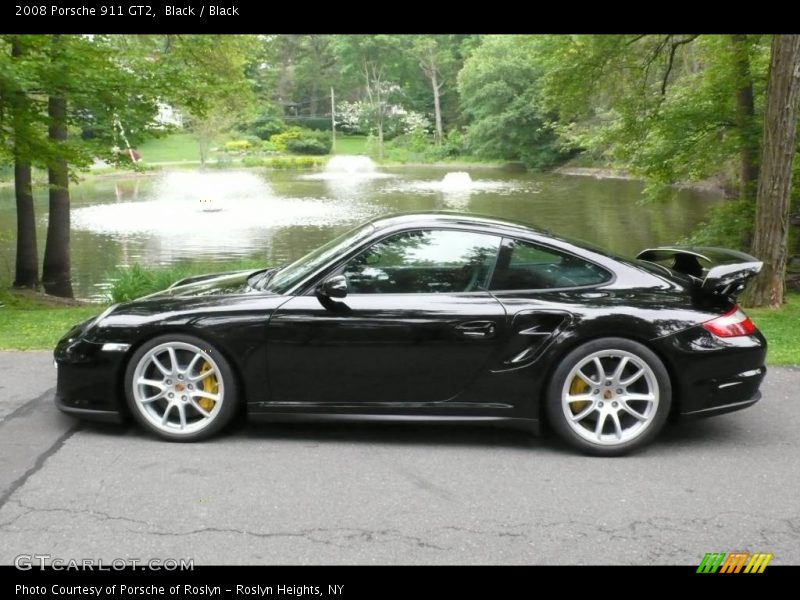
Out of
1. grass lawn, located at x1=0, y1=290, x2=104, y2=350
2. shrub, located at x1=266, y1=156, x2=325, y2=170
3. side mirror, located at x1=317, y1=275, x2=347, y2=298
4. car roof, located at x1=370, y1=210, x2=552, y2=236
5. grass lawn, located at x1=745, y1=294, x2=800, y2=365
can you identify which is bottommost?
grass lawn, located at x1=745, y1=294, x2=800, y2=365

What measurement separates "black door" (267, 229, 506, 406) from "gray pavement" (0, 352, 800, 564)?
0.32 metres

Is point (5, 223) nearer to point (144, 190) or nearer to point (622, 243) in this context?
point (144, 190)

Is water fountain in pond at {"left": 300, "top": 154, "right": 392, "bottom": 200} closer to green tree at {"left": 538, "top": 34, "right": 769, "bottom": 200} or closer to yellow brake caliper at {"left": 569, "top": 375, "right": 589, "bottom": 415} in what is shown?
green tree at {"left": 538, "top": 34, "right": 769, "bottom": 200}

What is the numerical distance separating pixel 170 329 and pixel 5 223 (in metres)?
27.2

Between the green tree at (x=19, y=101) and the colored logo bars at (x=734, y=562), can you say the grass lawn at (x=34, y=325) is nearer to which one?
the green tree at (x=19, y=101)

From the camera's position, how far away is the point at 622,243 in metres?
21.6

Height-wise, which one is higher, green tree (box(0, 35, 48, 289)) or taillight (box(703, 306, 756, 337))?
green tree (box(0, 35, 48, 289))

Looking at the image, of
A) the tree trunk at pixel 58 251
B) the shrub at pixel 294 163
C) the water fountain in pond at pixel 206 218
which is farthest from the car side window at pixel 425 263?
the shrub at pixel 294 163

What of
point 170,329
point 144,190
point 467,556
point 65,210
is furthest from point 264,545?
point 144,190

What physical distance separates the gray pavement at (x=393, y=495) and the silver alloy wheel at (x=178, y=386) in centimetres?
14

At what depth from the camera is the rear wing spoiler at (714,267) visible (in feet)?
15.1

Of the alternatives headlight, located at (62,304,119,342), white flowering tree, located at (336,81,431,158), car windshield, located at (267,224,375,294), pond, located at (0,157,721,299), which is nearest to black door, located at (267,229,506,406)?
car windshield, located at (267,224,375,294)

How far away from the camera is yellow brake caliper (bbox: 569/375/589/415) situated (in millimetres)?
4387

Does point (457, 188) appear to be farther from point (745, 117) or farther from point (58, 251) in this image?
point (58, 251)
